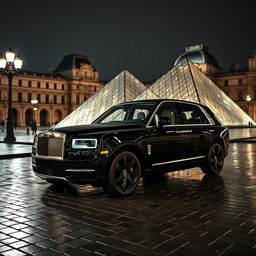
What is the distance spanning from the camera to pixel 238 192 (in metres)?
5.87

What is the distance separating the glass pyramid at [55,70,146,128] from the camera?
30145mm

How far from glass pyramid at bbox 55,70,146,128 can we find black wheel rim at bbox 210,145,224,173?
21.8m

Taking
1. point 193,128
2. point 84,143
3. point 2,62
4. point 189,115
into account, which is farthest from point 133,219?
point 2,62

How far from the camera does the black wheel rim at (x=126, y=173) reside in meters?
5.48

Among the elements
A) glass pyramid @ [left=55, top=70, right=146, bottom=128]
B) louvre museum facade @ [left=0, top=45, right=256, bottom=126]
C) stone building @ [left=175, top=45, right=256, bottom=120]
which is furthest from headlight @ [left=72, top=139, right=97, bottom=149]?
stone building @ [left=175, top=45, right=256, bottom=120]

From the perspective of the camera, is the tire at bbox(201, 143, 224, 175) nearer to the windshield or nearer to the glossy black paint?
the glossy black paint

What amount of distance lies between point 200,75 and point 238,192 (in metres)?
30.4

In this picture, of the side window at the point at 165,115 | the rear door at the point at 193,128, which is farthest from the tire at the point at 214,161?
the side window at the point at 165,115

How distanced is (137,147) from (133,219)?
1.63 meters

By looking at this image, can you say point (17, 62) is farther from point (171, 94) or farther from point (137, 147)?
point (171, 94)

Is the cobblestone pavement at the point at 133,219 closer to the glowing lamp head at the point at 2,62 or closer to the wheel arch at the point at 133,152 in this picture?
the wheel arch at the point at 133,152

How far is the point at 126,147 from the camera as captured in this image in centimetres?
562

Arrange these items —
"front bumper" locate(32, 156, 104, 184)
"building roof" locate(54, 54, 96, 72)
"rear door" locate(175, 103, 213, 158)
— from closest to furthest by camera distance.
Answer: "front bumper" locate(32, 156, 104, 184)
"rear door" locate(175, 103, 213, 158)
"building roof" locate(54, 54, 96, 72)

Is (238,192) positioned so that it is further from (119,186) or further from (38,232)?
(38,232)
